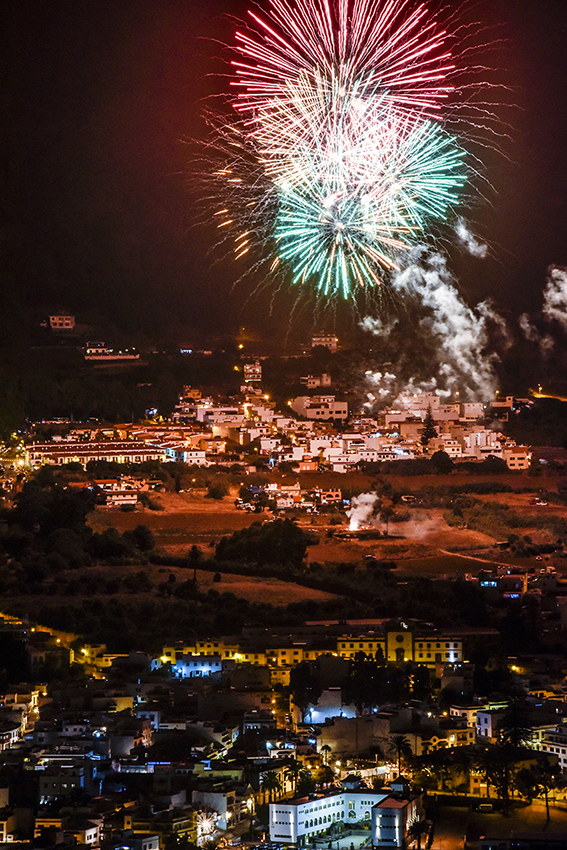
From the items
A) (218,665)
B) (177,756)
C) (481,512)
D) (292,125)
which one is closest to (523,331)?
(481,512)

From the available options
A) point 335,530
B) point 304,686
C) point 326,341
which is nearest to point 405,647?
point 304,686

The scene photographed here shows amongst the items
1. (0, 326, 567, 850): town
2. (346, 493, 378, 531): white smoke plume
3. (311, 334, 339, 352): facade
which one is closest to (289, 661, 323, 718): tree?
(0, 326, 567, 850): town

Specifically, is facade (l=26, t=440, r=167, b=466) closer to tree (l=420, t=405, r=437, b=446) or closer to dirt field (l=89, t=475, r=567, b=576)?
dirt field (l=89, t=475, r=567, b=576)

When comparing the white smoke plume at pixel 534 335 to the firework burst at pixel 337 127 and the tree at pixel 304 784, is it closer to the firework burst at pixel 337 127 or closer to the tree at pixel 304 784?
the firework burst at pixel 337 127

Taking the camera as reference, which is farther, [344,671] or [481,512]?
[481,512]

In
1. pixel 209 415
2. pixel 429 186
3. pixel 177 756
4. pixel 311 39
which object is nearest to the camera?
pixel 177 756

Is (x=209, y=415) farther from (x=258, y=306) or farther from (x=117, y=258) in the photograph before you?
(x=117, y=258)
